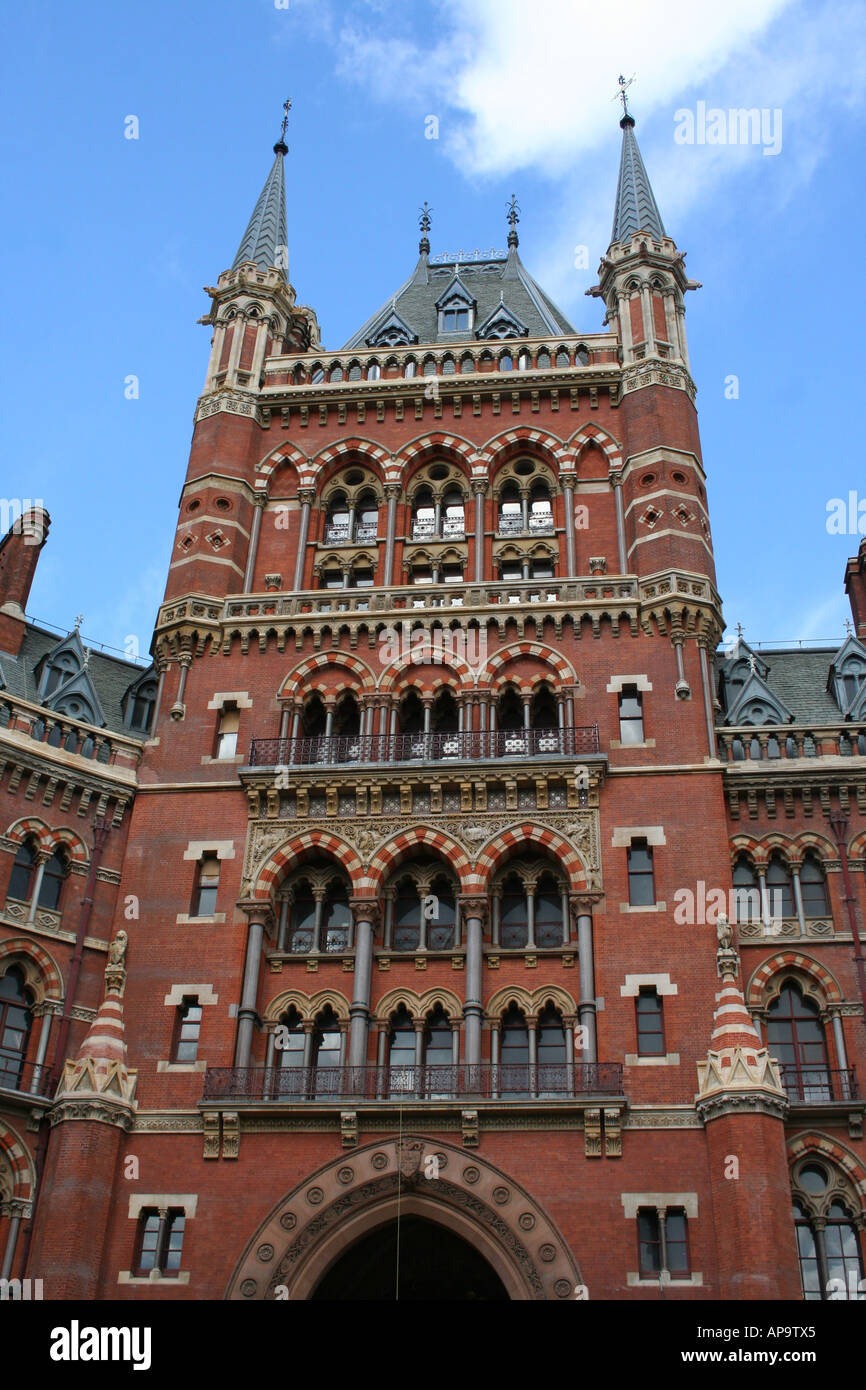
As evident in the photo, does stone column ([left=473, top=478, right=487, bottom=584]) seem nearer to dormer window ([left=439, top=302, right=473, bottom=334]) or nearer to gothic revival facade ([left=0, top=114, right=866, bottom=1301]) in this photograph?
gothic revival facade ([left=0, top=114, right=866, bottom=1301])

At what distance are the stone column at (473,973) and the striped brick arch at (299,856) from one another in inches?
110

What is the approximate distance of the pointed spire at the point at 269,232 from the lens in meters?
47.0

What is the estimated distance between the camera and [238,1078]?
3039cm

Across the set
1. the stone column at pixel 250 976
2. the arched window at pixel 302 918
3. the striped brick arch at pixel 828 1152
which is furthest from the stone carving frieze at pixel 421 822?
the striped brick arch at pixel 828 1152

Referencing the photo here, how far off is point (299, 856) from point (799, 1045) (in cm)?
1197

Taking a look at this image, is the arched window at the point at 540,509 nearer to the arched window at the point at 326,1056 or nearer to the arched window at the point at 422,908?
the arched window at the point at 422,908

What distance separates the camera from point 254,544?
40656 mm

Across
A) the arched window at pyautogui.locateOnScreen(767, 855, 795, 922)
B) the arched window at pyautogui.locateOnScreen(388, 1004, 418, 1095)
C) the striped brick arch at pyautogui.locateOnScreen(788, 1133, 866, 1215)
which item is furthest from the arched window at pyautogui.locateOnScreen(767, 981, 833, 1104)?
the arched window at pyautogui.locateOnScreen(388, 1004, 418, 1095)

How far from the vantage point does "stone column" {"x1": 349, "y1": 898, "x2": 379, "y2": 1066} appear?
101 ft

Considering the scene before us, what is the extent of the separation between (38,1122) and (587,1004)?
1174 centimetres

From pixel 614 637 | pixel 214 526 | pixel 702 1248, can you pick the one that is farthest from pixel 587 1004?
pixel 214 526

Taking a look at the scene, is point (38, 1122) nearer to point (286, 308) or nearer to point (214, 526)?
point (214, 526)

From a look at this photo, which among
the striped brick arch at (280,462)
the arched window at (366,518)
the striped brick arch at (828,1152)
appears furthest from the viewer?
the striped brick arch at (280,462)
